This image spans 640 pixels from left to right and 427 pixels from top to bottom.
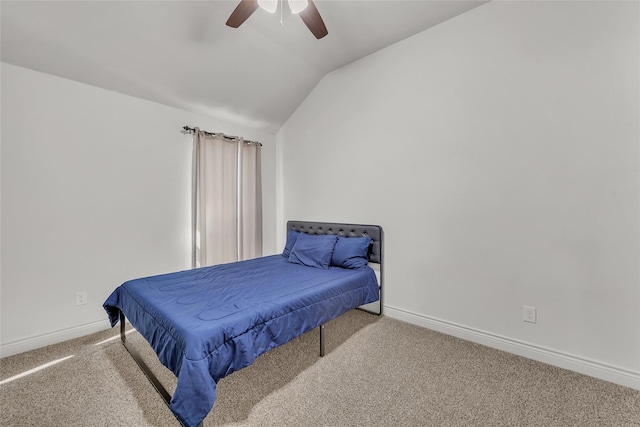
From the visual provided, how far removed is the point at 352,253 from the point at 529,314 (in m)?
1.54

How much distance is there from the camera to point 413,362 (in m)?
2.04

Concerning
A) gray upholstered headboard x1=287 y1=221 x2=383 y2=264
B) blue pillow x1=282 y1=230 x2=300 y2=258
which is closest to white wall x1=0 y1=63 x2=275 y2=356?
blue pillow x1=282 y1=230 x2=300 y2=258

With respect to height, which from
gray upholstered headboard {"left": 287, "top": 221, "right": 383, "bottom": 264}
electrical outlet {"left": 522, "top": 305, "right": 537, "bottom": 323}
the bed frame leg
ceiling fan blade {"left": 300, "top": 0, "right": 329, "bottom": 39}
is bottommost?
the bed frame leg

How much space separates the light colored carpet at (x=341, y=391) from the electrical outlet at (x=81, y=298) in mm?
368

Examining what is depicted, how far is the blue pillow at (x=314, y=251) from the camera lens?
9.64 feet

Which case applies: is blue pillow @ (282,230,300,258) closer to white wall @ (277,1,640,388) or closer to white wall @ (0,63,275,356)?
white wall @ (277,1,640,388)

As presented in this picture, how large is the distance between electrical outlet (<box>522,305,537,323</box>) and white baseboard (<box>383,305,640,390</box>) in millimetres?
188

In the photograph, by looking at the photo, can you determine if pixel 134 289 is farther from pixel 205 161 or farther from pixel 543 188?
pixel 543 188

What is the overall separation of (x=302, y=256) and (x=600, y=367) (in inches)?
98.4

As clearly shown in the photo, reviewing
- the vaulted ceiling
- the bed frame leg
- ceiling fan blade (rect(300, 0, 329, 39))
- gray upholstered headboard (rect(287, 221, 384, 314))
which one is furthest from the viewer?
gray upholstered headboard (rect(287, 221, 384, 314))

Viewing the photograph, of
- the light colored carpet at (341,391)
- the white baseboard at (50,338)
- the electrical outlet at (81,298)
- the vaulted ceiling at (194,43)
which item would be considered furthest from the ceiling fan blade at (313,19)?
the white baseboard at (50,338)

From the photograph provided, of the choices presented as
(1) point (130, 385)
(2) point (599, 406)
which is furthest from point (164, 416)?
(2) point (599, 406)

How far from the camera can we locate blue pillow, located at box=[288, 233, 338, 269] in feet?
9.64

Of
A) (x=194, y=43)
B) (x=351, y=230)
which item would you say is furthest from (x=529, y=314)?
(x=194, y=43)
